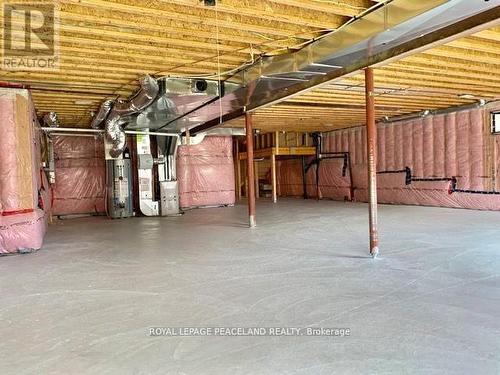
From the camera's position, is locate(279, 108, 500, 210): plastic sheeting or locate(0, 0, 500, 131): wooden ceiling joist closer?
locate(0, 0, 500, 131): wooden ceiling joist

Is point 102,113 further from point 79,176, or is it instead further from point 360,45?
point 360,45

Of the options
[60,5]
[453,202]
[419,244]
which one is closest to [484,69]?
[419,244]

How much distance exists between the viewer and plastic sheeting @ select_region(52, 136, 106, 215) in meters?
8.45

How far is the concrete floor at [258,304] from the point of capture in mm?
1642

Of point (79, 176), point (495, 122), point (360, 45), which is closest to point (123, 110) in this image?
point (360, 45)

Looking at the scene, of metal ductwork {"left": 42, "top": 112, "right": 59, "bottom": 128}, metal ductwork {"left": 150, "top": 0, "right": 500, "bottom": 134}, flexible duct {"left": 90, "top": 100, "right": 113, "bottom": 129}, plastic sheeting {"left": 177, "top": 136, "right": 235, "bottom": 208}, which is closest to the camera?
metal ductwork {"left": 150, "top": 0, "right": 500, "bottom": 134}

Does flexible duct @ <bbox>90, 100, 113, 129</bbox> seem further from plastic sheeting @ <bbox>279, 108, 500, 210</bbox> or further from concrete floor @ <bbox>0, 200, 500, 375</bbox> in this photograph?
plastic sheeting @ <bbox>279, 108, 500, 210</bbox>

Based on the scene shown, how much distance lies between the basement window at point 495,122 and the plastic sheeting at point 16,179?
7888mm

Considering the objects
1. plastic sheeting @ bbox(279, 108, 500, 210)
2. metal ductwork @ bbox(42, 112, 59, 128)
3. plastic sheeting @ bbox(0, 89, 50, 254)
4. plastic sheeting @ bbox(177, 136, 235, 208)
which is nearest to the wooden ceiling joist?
metal ductwork @ bbox(42, 112, 59, 128)

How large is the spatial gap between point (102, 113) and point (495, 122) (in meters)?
7.36

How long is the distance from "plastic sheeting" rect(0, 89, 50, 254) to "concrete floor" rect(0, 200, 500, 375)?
0.26m

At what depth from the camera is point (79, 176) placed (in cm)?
864

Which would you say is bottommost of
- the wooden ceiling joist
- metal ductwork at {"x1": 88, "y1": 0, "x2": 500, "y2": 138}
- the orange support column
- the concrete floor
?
the concrete floor

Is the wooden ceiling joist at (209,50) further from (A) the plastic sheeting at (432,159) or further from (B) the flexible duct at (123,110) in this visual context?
(A) the plastic sheeting at (432,159)
